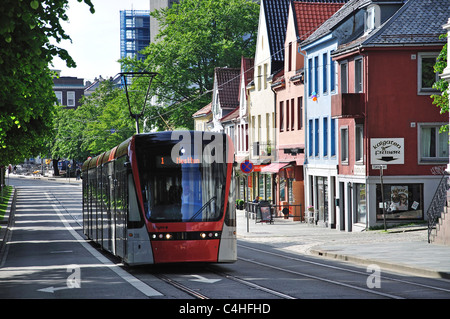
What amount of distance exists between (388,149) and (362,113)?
199 centimetres

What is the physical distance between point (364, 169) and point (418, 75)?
4562 millimetres

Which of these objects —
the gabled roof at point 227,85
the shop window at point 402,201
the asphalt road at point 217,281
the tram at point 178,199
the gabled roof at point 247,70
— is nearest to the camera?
the asphalt road at point 217,281

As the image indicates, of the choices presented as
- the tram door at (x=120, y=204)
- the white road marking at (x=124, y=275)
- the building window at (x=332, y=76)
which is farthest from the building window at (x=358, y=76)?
the tram door at (x=120, y=204)

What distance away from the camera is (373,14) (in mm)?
39438

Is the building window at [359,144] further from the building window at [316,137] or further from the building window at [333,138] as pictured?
the building window at [316,137]

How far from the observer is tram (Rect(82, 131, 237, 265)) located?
18938 millimetres

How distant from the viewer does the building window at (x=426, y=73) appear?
37406 mm

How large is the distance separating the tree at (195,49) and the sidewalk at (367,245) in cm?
3076

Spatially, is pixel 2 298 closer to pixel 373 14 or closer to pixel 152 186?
pixel 152 186

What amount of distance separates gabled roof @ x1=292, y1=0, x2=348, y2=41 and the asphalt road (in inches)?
920

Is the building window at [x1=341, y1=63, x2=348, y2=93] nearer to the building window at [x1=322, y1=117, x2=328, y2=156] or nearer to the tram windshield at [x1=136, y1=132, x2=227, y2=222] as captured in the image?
the building window at [x1=322, y1=117, x2=328, y2=156]
